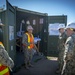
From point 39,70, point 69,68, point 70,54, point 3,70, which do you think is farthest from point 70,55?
point 39,70

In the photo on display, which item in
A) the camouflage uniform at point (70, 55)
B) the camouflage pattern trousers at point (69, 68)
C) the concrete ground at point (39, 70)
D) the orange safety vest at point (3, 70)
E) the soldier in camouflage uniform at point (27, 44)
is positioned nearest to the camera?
the orange safety vest at point (3, 70)

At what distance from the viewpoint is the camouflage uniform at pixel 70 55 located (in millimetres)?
4078

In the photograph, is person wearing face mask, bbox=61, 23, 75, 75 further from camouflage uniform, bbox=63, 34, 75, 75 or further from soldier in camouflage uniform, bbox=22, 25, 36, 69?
soldier in camouflage uniform, bbox=22, 25, 36, 69

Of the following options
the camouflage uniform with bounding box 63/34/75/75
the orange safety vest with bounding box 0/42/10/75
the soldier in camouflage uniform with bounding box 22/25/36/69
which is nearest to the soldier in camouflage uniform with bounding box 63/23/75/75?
the camouflage uniform with bounding box 63/34/75/75

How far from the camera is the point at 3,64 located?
300 cm

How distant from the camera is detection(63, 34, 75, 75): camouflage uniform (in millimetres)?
4078

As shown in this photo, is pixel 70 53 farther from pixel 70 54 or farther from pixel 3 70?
pixel 3 70

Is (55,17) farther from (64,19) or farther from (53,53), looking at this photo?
(53,53)

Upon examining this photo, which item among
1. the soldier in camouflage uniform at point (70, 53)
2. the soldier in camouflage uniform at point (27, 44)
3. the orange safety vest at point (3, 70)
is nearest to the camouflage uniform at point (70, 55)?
the soldier in camouflage uniform at point (70, 53)

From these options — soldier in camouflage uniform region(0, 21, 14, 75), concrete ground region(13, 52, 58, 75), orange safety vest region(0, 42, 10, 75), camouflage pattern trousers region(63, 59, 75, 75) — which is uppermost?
soldier in camouflage uniform region(0, 21, 14, 75)

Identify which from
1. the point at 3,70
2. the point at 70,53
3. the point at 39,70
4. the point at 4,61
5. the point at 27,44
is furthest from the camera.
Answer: the point at 39,70

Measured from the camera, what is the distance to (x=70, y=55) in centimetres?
409

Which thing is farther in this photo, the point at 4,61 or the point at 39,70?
the point at 39,70

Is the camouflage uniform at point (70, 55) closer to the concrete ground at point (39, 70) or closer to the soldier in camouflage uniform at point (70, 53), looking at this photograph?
the soldier in camouflage uniform at point (70, 53)
